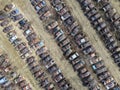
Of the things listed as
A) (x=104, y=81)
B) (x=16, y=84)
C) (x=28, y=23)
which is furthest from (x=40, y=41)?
(x=104, y=81)

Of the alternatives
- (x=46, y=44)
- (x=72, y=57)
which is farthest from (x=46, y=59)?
(x=72, y=57)

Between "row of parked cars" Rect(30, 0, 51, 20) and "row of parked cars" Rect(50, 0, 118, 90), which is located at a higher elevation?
"row of parked cars" Rect(30, 0, 51, 20)

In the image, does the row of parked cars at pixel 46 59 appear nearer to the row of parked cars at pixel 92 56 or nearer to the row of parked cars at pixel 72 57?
the row of parked cars at pixel 72 57

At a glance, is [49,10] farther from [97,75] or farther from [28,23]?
[97,75]

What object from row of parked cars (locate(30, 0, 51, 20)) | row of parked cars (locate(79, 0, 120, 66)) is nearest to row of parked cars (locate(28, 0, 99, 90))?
row of parked cars (locate(30, 0, 51, 20))

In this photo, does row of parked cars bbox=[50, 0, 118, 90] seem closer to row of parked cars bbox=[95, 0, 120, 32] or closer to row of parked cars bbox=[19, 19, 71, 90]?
row of parked cars bbox=[95, 0, 120, 32]

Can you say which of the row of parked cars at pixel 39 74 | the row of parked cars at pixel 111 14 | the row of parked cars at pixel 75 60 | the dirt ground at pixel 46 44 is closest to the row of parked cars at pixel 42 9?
the dirt ground at pixel 46 44
